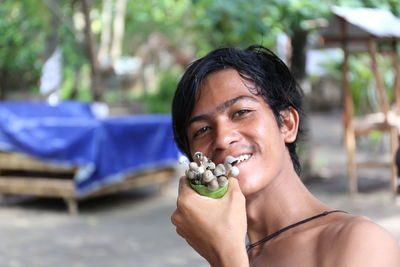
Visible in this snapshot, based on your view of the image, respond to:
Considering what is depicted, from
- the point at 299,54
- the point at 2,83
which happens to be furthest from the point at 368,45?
the point at 2,83

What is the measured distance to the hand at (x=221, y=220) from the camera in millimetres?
1266

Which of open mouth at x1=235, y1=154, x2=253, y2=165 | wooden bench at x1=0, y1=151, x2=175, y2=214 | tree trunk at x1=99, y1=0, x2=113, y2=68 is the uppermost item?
tree trunk at x1=99, y1=0, x2=113, y2=68

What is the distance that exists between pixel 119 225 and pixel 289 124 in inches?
203

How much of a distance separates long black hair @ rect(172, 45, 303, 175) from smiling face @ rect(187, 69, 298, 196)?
0.07ft

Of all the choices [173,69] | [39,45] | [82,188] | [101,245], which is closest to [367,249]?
[101,245]

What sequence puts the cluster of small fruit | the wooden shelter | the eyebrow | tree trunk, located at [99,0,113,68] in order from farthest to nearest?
tree trunk, located at [99,0,113,68], the wooden shelter, the eyebrow, the cluster of small fruit

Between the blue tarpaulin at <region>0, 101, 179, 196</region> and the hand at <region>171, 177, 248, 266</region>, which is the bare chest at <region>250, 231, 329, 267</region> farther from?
the blue tarpaulin at <region>0, 101, 179, 196</region>

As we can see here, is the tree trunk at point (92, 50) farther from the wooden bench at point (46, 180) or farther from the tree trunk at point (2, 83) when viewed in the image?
the tree trunk at point (2, 83)

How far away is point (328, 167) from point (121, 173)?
163 inches

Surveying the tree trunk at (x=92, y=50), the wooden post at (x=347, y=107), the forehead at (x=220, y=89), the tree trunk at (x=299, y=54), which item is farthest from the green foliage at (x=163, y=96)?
the forehead at (x=220, y=89)

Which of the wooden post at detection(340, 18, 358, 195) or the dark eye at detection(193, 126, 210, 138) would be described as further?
the wooden post at detection(340, 18, 358, 195)

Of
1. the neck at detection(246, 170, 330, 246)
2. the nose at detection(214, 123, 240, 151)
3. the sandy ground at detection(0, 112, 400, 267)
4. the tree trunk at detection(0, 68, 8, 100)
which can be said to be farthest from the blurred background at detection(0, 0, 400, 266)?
the nose at detection(214, 123, 240, 151)

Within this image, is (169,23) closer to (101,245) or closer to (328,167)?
(328,167)

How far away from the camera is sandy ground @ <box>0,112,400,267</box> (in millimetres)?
5352
